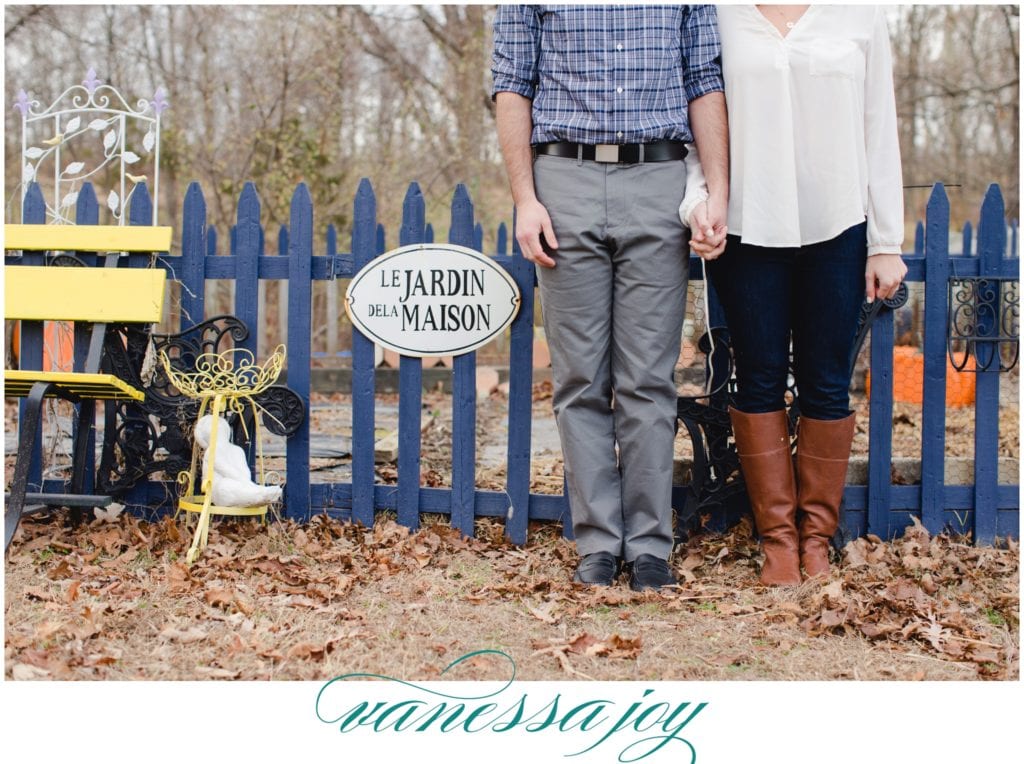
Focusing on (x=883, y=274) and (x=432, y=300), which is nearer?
(x=883, y=274)

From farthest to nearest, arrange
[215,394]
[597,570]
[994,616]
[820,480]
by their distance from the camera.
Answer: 1. [215,394]
2. [820,480]
3. [597,570]
4. [994,616]

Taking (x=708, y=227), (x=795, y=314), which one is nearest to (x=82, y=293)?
(x=708, y=227)

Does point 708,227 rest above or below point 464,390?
above

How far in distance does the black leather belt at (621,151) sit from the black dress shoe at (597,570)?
4.07ft

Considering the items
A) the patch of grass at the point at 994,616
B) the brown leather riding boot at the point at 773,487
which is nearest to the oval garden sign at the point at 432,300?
the brown leather riding boot at the point at 773,487

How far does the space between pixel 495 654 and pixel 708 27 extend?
1942mm

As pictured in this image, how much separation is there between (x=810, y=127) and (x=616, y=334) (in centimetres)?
85

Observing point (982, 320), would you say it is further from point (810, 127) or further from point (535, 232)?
point (535, 232)

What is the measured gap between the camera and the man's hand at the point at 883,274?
9.82 ft

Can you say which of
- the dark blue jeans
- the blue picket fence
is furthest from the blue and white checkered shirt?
the blue picket fence

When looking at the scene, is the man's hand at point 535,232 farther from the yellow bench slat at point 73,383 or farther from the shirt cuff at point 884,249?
the yellow bench slat at point 73,383

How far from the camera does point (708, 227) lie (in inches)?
115

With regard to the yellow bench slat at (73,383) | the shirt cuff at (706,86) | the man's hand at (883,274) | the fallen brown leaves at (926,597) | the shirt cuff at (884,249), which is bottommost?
the fallen brown leaves at (926,597)

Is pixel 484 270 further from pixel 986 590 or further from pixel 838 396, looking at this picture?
pixel 986 590
